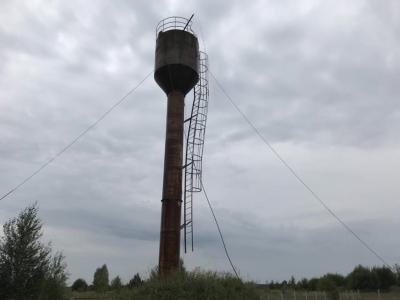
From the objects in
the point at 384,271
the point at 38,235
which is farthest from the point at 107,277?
the point at 38,235

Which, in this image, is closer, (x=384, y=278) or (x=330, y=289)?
(x=330, y=289)

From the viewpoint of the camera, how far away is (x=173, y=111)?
2078cm

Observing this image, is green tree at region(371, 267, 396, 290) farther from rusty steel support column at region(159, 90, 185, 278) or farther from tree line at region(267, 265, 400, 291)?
rusty steel support column at region(159, 90, 185, 278)

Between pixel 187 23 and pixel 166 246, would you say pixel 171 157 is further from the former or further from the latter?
pixel 187 23

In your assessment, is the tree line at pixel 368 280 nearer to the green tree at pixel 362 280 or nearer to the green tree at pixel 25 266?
the green tree at pixel 362 280

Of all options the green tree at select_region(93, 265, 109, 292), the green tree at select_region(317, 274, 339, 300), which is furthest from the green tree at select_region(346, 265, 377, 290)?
the green tree at select_region(93, 265, 109, 292)

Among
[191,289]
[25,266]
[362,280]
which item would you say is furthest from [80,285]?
[191,289]

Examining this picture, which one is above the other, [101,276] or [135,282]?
[101,276]

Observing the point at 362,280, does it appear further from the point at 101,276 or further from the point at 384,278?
the point at 101,276

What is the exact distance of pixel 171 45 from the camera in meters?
21.4

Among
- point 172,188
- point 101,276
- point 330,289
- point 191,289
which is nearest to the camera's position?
point 191,289

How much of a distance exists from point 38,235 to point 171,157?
10.4 m

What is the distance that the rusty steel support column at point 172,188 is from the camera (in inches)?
730

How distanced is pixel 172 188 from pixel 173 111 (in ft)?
12.6
